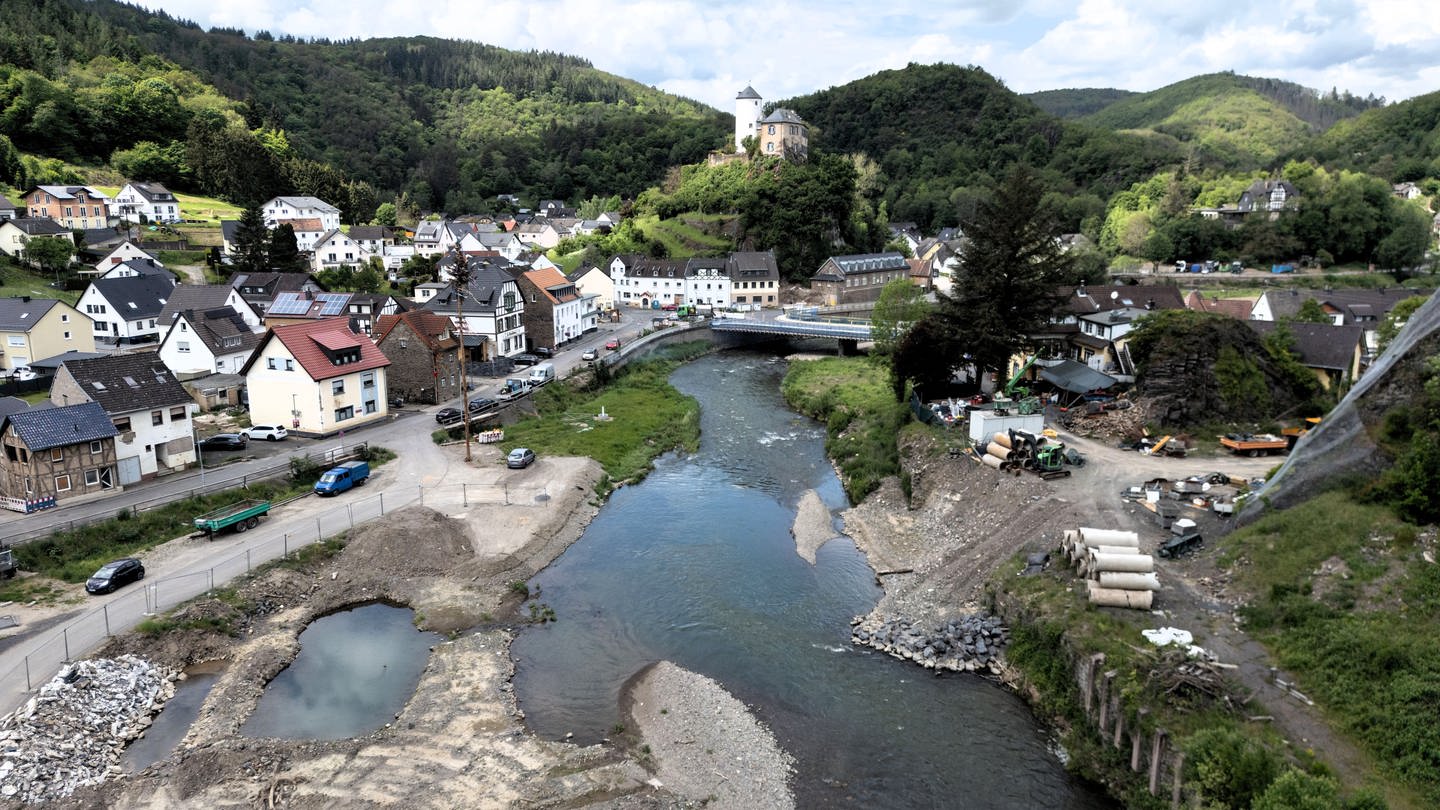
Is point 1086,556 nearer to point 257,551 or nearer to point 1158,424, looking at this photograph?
point 1158,424

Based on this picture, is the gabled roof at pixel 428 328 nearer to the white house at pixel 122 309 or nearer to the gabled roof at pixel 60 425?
the gabled roof at pixel 60 425

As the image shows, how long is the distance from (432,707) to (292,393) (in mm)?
24544

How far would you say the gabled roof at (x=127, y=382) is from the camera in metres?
31.8

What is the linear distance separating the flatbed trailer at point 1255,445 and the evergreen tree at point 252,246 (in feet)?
241

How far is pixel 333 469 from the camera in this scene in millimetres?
33906

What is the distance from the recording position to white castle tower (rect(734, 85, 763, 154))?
4390 inches

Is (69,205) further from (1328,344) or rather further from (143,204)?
(1328,344)

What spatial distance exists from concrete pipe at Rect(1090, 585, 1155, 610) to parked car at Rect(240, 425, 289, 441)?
34.9 meters

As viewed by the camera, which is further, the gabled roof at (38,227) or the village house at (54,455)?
the gabled roof at (38,227)

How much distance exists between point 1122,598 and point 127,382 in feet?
119

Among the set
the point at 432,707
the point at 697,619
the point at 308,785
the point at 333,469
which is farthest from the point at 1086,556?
the point at 333,469

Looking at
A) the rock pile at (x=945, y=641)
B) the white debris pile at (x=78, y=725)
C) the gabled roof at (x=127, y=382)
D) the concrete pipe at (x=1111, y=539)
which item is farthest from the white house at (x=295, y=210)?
the concrete pipe at (x=1111, y=539)

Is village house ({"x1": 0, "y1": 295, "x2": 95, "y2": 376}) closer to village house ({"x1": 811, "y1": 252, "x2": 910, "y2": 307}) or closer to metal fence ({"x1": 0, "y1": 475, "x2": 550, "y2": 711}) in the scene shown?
metal fence ({"x1": 0, "y1": 475, "x2": 550, "y2": 711})

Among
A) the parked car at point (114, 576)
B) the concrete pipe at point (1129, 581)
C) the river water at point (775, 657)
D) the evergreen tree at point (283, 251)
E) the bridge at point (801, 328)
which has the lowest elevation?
the river water at point (775, 657)
